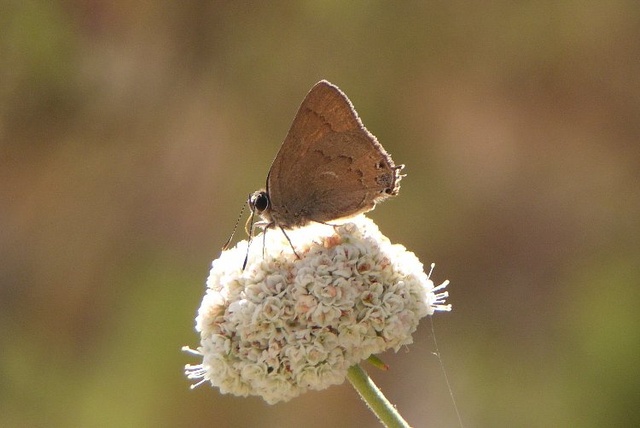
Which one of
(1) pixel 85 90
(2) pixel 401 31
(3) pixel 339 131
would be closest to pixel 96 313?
(1) pixel 85 90

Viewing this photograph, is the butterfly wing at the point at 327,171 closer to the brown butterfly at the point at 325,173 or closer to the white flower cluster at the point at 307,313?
the brown butterfly at the point at 325,173

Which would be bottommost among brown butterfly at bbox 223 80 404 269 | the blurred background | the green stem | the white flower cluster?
the green stem

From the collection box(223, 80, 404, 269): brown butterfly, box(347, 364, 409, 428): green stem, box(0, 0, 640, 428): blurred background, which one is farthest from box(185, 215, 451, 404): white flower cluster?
box(0, 0, 640, 428): blurred background

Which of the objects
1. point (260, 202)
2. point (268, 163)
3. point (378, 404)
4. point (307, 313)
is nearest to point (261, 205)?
point (260, 202)

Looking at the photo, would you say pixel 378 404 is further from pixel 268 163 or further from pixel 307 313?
pixel 268 163

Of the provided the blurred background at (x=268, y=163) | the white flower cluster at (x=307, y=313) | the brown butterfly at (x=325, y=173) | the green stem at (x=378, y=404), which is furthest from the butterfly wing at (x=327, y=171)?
the blurred background at (x=268, y=163)

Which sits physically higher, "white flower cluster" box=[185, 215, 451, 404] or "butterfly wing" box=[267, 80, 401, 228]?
"butterfly wing" box=[267, 80, 401, 228]

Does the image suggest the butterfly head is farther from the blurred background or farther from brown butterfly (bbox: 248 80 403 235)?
the blurred background

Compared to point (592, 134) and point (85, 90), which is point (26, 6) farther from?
A: point (592, 134)
